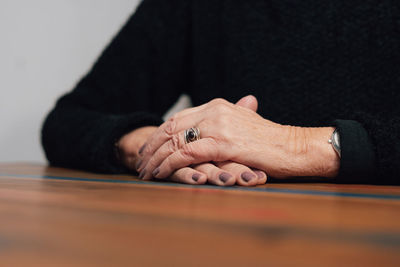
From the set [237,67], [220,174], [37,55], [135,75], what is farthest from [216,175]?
[37,55]

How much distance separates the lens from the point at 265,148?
654 mm

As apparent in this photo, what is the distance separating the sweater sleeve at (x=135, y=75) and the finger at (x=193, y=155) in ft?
1.35

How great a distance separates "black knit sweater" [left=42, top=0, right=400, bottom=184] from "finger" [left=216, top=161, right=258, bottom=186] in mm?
305

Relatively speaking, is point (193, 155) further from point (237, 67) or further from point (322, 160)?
point (237, 67)

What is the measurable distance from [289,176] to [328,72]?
47cm

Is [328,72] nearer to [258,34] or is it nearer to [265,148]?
[258,34]

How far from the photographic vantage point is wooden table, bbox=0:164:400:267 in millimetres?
211

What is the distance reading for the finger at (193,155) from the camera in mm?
654

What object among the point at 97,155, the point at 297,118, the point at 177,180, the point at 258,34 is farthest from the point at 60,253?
the point at 258,34

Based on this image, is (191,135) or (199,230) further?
(191,135)

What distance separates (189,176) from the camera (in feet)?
2.06

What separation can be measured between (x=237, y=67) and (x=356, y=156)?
583mm

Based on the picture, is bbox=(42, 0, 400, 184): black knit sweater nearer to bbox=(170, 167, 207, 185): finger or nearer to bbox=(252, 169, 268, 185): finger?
bbox=(170, 167, 207, 185): finger

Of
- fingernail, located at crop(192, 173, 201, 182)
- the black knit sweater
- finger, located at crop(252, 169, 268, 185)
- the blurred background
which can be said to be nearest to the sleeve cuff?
finger, located at crop(252, 169, 268, 185)
